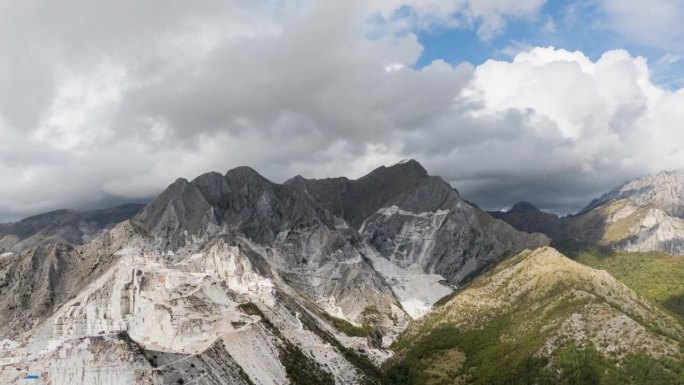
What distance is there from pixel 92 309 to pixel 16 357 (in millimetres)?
44475

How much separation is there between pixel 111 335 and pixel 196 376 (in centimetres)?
2074

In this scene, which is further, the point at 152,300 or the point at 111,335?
the point at 152,300

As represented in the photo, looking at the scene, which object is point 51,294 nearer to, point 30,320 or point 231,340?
→ point 30,320

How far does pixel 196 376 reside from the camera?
141m

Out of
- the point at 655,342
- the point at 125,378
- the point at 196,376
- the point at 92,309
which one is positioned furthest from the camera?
the point at 92,309

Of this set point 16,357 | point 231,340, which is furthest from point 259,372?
point 16,357

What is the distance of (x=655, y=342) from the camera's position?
177000 mm

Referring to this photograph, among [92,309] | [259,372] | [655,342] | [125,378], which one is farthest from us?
[92,309]

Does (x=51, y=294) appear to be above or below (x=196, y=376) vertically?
above

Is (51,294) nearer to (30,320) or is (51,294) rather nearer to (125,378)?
(30,320)

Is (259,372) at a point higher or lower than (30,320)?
lower

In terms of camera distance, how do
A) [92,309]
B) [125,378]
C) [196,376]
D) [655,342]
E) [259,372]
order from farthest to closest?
Answer: [92,309] → [655,342] → [259,372] → [196,376] → [125,378]

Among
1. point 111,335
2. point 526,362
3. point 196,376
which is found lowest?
point 526,362

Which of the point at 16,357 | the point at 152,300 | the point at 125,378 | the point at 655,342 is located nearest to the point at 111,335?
the point at 125,378
